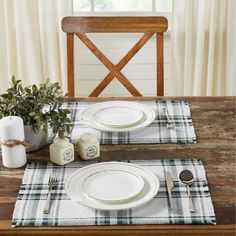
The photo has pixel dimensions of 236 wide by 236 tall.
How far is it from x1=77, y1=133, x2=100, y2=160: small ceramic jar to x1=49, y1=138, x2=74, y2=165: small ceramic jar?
0.03 meters

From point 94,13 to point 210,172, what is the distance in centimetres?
170

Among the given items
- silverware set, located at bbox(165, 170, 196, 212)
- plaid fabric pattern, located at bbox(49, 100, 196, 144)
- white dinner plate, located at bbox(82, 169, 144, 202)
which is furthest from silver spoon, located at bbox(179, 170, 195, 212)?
plaid fabric pattern, located at bbox(49, 100, 196, 144)

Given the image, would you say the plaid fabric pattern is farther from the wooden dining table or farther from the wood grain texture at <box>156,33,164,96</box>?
the wood grain texture at <box>156,33,164,96</box>

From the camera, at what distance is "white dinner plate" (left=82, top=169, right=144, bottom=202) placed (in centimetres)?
155

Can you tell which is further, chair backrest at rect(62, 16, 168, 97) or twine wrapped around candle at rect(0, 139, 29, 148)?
chair backrest at rect(62, 16, 168, 97)

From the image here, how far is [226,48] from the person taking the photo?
3.08 m

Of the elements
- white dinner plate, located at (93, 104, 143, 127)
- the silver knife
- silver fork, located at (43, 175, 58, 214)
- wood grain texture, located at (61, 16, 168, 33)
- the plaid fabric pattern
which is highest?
wood grain texture, located at (61, 16, 168, 33)

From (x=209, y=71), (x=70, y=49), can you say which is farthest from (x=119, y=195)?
(x=209, y=71)

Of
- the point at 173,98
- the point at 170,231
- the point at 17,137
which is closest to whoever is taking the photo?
the point at 170,231

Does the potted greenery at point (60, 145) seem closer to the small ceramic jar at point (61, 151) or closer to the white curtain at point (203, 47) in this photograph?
the small ceramic jar at point (61, 151)

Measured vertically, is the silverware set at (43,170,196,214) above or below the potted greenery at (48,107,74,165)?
below

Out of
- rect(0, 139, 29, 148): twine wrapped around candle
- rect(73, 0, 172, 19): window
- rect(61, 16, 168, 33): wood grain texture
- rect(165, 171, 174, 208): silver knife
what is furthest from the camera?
rect(73, 0, 172, 19): window

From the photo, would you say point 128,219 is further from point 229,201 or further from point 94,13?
point 94,13

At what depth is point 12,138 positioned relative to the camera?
1.67m
